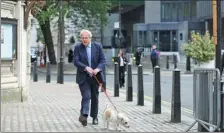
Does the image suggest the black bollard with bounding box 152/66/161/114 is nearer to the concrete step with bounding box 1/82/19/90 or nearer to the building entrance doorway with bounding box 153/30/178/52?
the concrete step with bounding box 1/82/19/90

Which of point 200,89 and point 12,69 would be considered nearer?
point 200,89

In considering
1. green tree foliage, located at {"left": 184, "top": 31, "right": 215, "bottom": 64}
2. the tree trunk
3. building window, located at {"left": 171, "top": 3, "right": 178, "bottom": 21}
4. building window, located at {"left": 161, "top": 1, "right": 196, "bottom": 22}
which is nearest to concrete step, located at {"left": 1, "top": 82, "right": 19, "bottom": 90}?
green tree foliage, located at {"left": 184, "top": 31, "right": 215, "bottom": 64}

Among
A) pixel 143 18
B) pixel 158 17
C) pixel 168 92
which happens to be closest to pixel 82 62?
pixel 168 92

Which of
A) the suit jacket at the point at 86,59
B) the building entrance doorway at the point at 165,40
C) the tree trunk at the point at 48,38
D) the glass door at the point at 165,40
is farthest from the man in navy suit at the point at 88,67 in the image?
the glass door at the point at 165,40

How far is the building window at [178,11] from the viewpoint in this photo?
58562 mm

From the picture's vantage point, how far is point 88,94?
977cm

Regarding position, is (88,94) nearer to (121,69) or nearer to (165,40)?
(121,69)

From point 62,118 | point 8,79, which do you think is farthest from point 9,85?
point 62,118

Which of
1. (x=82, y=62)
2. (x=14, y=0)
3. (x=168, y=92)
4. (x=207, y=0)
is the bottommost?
(x=168, y=92)

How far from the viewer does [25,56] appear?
13.7 m

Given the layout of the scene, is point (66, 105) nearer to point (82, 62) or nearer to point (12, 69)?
point (12, 69)

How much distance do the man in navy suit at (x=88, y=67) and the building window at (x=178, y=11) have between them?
4916 cm

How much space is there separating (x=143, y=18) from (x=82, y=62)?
57099mm

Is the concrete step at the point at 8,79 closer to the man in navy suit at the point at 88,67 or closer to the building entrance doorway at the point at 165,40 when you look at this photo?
the man in navy suit at the point at 88,67
